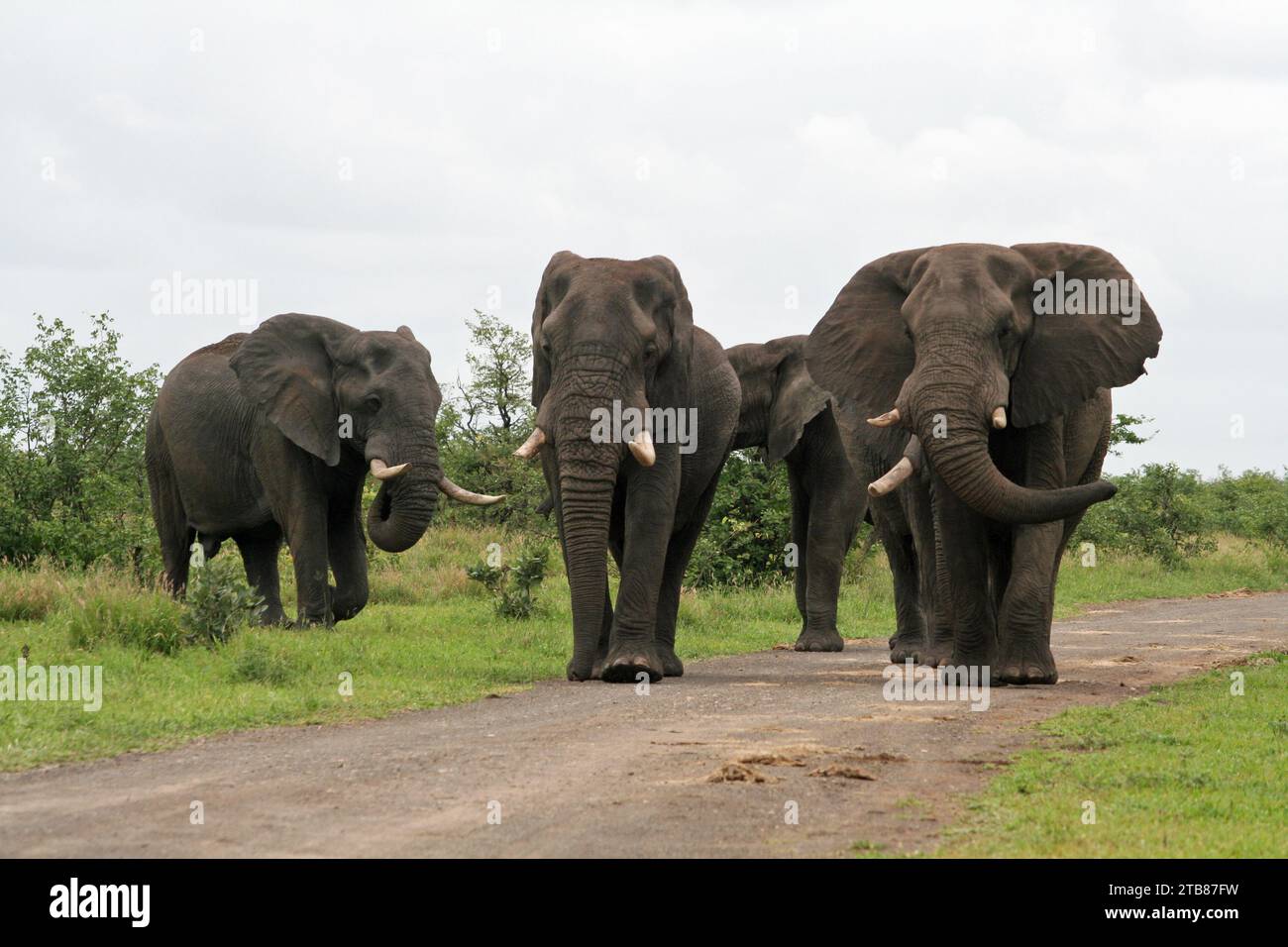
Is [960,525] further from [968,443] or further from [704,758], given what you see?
[704,758]

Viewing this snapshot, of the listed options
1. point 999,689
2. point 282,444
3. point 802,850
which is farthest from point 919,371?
point 282,444

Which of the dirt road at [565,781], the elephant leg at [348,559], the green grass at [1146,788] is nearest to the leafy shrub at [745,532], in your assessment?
the elephant leg at [348,559]

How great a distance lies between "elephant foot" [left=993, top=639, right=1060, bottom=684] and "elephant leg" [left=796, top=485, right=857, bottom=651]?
4.19 meters

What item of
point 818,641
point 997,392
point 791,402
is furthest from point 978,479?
point 791,402

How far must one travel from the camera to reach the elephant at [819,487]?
1584cm

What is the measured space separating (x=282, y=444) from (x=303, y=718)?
6300 mm

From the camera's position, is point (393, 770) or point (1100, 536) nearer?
point (393, 770)

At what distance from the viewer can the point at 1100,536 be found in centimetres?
3266

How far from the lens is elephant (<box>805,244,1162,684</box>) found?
11320 millimetres

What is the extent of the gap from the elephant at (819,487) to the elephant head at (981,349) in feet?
5.26

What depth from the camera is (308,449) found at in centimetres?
1542

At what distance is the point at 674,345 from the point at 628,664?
2.30m
